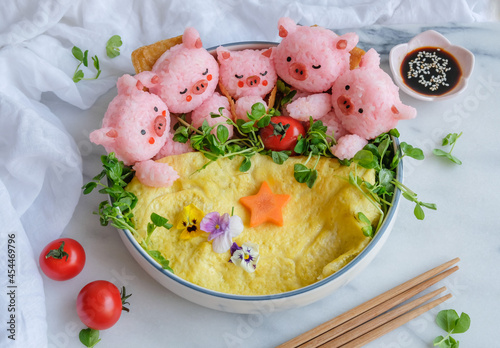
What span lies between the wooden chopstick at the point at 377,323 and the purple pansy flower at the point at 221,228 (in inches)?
17.0

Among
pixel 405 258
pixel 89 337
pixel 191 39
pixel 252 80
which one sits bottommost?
pixel 89 337

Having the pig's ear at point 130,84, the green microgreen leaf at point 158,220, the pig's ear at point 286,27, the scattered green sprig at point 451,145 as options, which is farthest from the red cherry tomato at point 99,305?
the scattered green sprig at point 451,145

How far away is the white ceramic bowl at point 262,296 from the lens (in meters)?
1.51

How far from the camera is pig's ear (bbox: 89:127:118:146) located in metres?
1.55

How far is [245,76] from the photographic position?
1.77 metres

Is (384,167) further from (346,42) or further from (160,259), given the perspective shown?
(160,259)

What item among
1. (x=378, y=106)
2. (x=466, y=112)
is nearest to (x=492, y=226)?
(x=466, y=112)

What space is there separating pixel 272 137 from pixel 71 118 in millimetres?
804

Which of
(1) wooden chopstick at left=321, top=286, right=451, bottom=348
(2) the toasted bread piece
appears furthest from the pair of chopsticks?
(2) the toasted bread piece

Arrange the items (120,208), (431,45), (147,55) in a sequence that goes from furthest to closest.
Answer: (431,45) → (147,55) → (120,208)

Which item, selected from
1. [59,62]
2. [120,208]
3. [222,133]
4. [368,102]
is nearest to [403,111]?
[368,102]

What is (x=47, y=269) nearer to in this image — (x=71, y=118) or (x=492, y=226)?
(x=71, y=118)

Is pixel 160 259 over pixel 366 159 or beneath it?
beneath

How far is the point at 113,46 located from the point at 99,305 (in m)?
1.00
